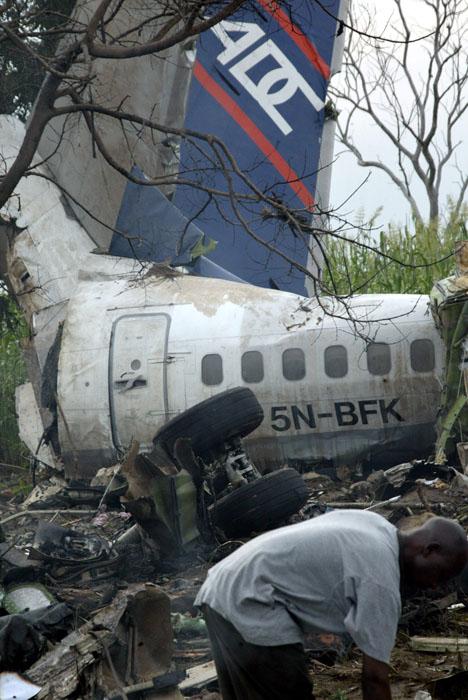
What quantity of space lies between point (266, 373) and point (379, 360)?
1586mm

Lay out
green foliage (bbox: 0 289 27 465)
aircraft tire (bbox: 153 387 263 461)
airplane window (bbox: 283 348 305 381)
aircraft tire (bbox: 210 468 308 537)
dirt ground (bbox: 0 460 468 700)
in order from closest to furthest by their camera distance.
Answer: dirt ground (bbox: 0 460 468 700) → aircraft tire (bbox: 210 468 308 537) → aircraft tire (bbox: 153 387 263 461) → airplane window (bbox: 283 348 305 381) → green foliage (bbox: 0 289 27 465)

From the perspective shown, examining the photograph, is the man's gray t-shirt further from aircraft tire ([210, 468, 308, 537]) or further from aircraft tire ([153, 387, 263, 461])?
aircraft tire ([153, 387, 263, 461])

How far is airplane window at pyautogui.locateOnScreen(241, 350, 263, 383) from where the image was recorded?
14.6 metres

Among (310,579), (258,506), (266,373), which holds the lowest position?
(258,506)

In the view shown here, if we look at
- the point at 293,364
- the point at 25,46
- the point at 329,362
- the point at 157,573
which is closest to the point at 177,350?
the point at 293,364

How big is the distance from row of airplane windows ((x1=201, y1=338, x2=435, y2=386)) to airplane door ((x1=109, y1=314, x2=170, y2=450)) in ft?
2.19

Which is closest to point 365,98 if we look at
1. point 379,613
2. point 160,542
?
point 160,542

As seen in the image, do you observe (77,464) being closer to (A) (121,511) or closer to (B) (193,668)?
(A) (121,511)

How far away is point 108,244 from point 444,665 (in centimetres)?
1171

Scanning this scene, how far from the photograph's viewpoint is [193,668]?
7.27 meters

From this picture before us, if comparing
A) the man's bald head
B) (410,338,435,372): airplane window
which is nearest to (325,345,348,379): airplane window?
(410,338,435,372): airplane window

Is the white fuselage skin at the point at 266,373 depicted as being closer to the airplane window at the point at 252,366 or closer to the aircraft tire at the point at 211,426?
the airplane window at the point at 252,366

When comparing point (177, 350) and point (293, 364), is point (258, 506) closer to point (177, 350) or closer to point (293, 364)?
point (293, 364)

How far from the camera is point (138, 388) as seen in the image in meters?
14.8
